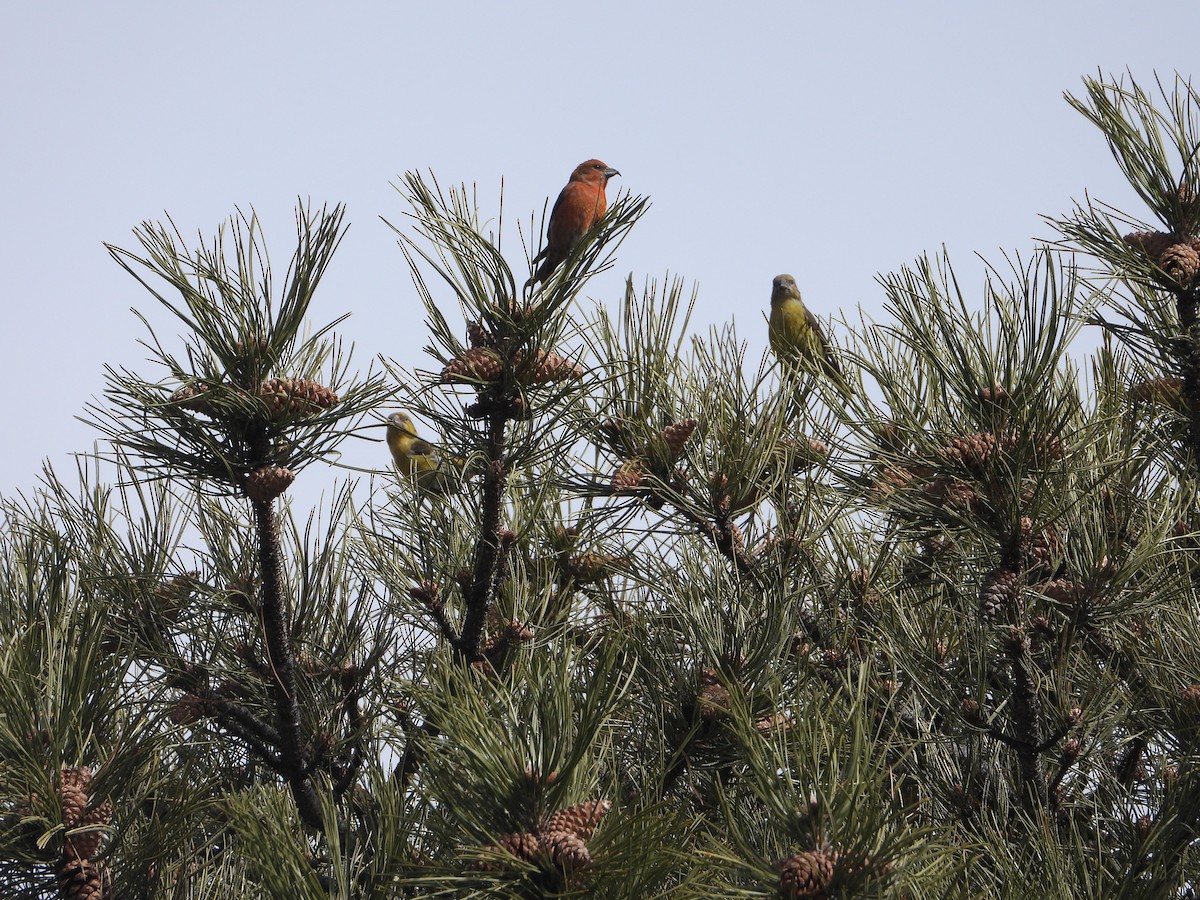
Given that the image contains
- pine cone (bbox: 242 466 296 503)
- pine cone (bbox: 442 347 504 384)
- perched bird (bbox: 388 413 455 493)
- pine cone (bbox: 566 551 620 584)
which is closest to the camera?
pine cone (bbox: 242 466 296 503)

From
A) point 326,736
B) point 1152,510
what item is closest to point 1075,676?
point 1152,510

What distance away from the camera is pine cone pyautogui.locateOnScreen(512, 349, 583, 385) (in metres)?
2.42

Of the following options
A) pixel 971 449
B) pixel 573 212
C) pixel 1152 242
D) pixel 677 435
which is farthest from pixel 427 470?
pixel 1152 242

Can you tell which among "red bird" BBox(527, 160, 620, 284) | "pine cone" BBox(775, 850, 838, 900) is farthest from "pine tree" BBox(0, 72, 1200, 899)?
"red bird" BBox(527, 160, 620, 284)

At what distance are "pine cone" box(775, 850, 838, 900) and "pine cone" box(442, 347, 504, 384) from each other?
113cm

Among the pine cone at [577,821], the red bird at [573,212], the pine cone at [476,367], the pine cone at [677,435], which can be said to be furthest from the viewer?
the red bird at [573,212]

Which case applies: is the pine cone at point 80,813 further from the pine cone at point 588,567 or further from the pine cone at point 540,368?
the pine cone at point 588,567

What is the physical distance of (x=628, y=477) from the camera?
2.88 m

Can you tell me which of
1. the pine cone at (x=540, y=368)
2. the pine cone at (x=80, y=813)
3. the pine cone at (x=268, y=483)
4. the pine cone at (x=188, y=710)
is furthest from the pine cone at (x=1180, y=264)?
the pine cone at (x=80, y=813)

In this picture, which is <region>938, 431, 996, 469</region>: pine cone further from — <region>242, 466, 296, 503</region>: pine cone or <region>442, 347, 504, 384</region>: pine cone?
<region>242, 466, 296, 503</region>: pine cone

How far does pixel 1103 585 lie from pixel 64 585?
222 centimetres

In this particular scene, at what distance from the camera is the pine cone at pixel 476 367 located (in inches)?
94.6

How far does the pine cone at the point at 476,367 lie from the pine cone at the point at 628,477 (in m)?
0.55

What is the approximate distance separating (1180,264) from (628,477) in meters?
1.33
